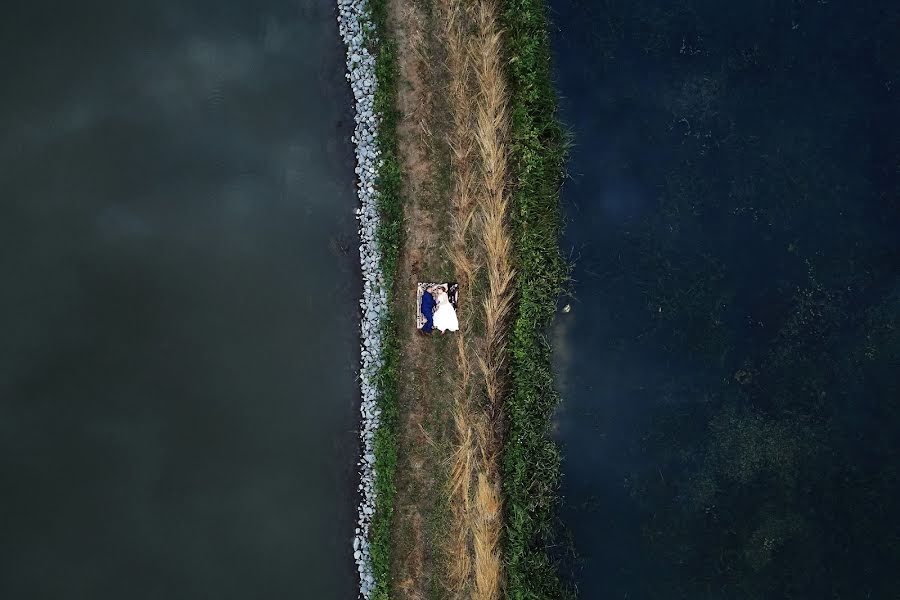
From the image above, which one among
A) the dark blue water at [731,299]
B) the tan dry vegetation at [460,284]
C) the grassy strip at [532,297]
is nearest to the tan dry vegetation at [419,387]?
the tan dry vegetation at [460,284]

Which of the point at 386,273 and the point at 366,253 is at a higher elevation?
the point at 366,253

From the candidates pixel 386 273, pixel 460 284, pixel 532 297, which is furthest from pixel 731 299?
pixel 386 273

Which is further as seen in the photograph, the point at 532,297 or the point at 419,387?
the point at 419,387

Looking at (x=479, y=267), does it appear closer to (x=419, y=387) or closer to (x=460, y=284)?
(x=460, y=284)

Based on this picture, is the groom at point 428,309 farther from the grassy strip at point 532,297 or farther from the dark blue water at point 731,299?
the dark blue water at point 731,299

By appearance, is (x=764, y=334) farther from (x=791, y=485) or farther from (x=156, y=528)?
(x=156, y=528)
